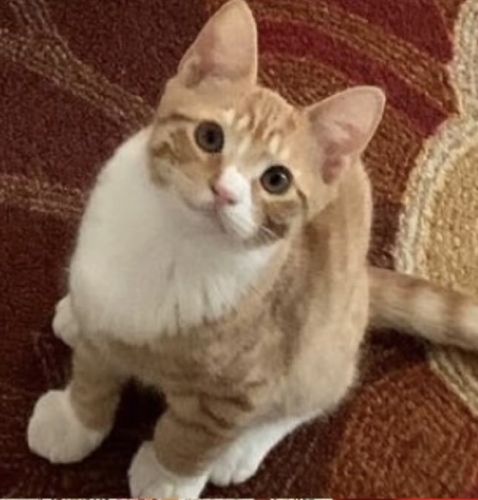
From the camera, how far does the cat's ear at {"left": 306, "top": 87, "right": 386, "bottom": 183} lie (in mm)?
1191

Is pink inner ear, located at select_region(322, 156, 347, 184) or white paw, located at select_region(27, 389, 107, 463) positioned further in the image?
white paw, located at select_region(27, 389, 107, 463)

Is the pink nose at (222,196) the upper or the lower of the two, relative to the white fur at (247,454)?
upper

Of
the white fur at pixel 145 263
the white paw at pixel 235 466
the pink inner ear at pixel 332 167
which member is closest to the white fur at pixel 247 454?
the white paw at pixel 235 466

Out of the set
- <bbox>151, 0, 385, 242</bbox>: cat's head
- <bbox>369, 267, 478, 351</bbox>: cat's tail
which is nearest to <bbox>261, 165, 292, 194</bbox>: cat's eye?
<bbox>151, 0, 385, 242</bbox>: cat's head

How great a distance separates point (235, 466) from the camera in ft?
4.89

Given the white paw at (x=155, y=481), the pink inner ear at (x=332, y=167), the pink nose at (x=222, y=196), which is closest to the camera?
the pink nose at (x=222, y=196)

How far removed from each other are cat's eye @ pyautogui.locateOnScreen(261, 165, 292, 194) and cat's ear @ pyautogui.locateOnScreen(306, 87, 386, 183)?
61 millimetres

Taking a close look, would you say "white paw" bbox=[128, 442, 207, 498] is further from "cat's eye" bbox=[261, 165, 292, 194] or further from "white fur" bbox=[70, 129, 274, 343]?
"cat's eye" bbox=[261, 165, 292, 194]

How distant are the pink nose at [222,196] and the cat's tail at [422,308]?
436mm

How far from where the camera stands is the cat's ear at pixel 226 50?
3.86 feet

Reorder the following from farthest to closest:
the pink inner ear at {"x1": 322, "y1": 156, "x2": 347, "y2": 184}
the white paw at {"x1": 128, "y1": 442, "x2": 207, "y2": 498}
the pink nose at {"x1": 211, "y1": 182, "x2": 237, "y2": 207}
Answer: the white paw at {"x1": 128, "y1": 442, "x2": 207, "y2": 498}
the pink inner ear at {"x1": 322, "y1": 156, "x2": 347, "y2": 184}
the pink nose at {"x1": 211, "y1": 182, "x2": 237, "y2": 207}

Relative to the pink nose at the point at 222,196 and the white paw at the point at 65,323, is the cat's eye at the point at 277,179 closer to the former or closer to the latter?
the pink nose at the point at 222,196

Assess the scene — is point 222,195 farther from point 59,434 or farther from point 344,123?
point 59,434

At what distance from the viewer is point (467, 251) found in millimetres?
1707
